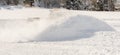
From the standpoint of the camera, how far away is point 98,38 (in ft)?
35.2

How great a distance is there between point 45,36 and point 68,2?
57.1 feet

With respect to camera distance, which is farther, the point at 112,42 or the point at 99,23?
the point at 99,23

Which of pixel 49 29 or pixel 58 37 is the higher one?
pixel 58 37

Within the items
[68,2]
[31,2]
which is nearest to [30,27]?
[68,2]

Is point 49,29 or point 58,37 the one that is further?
point 49,29

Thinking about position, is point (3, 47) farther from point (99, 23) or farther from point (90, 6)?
point (90, 6)

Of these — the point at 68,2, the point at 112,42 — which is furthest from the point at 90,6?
the point at 112,42

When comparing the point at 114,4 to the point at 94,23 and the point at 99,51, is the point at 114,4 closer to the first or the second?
the point at 94,23

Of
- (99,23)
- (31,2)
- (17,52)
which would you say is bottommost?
(31,2)

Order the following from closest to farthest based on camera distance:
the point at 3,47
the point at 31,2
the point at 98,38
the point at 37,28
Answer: the point at 3,47
the point at 98,38
the point at 37,28
the point at 31,2

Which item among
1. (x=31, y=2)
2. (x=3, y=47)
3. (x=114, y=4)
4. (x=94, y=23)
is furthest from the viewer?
(x=31, y=2)

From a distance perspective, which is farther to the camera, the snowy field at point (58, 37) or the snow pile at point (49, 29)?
the snow pile at point (49, 29)

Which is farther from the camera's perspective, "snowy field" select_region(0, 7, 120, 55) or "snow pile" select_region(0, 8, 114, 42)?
"snow pile" select_region(0, 8, 114, 42)

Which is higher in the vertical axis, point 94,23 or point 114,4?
point 94,23
